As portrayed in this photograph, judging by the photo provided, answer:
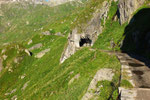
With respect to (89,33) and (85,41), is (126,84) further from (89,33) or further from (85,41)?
(85,41)

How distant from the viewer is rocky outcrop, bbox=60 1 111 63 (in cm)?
4181

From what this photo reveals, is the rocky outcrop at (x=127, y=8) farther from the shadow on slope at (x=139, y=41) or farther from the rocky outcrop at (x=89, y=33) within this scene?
the rocky outcrop at (x=89, y=33)

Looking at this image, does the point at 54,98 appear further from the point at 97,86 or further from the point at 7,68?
the point at 7,68

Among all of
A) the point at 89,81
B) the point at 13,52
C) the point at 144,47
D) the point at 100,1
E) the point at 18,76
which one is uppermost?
the point at 100,1

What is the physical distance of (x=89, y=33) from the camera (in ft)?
137

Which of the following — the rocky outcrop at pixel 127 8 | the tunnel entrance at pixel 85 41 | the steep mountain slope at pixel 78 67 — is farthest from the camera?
the tunnel entrance at pixel 85 41

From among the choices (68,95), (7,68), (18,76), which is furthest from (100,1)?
(7,68)

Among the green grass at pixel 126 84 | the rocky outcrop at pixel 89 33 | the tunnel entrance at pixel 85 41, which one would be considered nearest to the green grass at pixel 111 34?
the rocky outcrop at pixel 89 33

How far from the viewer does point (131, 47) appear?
92.6 feet

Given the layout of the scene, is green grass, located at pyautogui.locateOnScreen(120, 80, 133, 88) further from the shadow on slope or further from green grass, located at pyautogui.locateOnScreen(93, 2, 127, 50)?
green grass, located at pyautogui.locateOnScreen(93, 2, 127, 50)

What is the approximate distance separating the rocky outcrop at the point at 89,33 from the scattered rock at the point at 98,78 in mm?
23894

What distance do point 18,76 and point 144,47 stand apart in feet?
180

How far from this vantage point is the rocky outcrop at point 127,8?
3559 cm

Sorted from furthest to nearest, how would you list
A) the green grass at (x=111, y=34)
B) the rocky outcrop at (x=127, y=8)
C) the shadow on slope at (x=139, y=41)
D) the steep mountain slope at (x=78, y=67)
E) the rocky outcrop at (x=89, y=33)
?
the rocky outcrop at (x=89, y=33), the rocky outcrop at (x=127, y=8), the green grass at (x=111, y=34), the shadow on slope at (x=139, y=41), the steep mountain slope at (x=78, y=67)
